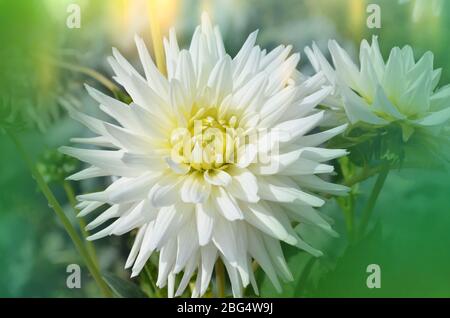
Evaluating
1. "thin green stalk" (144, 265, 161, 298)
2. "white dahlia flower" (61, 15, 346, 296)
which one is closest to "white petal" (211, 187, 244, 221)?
"white dahlia flower" (61, 15, 346, 296)

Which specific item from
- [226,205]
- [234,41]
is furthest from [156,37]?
[226,205]

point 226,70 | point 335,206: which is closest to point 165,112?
point 226,70

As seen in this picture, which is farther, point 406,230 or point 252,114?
point 406,230

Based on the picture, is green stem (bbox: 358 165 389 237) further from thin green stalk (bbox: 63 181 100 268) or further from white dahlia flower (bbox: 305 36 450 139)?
thin green stalk (bbox: 63 181 100 268)

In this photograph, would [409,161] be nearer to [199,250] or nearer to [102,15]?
[199,250]

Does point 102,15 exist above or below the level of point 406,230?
above

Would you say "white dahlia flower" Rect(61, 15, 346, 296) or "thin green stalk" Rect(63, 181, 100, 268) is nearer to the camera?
"white dahlia flower" Rect(61, 15, 346, 296)
